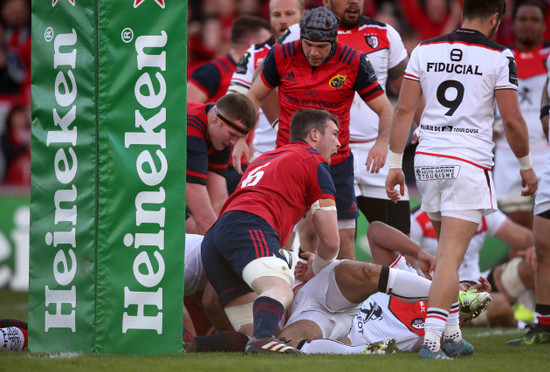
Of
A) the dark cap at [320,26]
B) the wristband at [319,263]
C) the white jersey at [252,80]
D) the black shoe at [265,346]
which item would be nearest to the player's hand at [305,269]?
the wristband at [319,263]

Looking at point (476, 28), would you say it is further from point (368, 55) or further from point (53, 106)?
point (53, 106)

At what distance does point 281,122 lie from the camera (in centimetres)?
695

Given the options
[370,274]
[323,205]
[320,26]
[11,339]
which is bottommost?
[11,339]

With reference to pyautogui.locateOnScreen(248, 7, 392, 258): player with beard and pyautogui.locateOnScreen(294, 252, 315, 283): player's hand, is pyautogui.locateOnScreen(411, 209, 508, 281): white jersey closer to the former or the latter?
pyautogui.locateOnScreen(248, 7, 392, 258): player with beard

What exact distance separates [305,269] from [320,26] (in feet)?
5.79

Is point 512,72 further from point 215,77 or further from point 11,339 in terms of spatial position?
point 215,77

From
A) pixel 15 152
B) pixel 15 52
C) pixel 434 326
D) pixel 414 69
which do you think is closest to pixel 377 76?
pixel 414 69

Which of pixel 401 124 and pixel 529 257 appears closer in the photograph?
pixel 401 124

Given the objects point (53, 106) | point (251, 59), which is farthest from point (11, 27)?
point (53, 106)

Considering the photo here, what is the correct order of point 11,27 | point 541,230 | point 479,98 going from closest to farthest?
point 479,98 < point 541,230 < point 11,27

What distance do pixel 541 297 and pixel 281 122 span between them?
7.79ft

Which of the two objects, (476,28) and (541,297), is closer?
(476,28)

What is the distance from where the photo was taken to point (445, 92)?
210 inches

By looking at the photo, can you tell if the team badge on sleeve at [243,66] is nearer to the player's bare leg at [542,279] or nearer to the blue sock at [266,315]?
the player's bare leg at [542,279]
